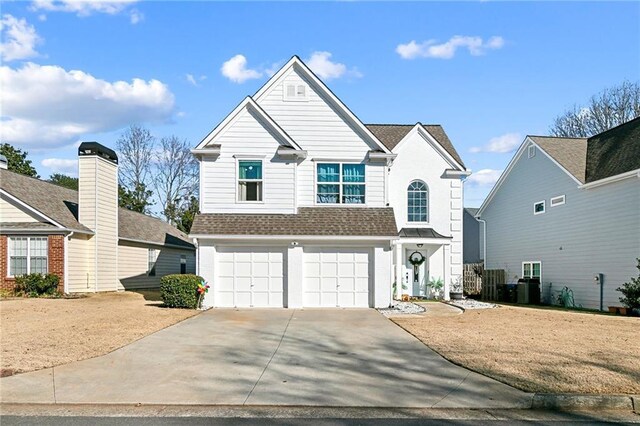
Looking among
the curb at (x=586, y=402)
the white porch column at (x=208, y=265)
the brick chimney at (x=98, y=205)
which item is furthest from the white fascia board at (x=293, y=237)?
the curb at (x=586, y=402)

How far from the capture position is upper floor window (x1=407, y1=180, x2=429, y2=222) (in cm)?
2494

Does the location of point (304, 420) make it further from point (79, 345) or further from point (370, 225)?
point (370, 225)

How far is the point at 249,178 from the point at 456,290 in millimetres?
10735

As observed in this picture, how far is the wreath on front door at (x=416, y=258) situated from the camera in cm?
2442

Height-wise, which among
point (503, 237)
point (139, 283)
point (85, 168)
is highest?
point (85, 168)

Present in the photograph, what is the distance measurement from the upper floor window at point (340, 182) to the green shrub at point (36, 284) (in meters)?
12.0

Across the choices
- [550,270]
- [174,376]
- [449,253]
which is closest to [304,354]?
[174,376]

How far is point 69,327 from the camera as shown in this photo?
14430 millimetres

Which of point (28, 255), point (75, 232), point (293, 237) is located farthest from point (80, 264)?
point (293, 237)

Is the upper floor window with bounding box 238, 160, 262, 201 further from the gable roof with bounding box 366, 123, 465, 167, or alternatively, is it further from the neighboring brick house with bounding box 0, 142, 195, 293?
the neighboring brick house with bounding box 0, 142, 195, 293

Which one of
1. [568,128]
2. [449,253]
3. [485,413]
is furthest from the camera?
[568,128]

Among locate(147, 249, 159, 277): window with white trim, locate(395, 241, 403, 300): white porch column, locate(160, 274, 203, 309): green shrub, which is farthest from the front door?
locate(147, 249, 159, 277): window with white trim

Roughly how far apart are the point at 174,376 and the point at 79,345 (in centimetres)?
350

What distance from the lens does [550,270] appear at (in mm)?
26203
